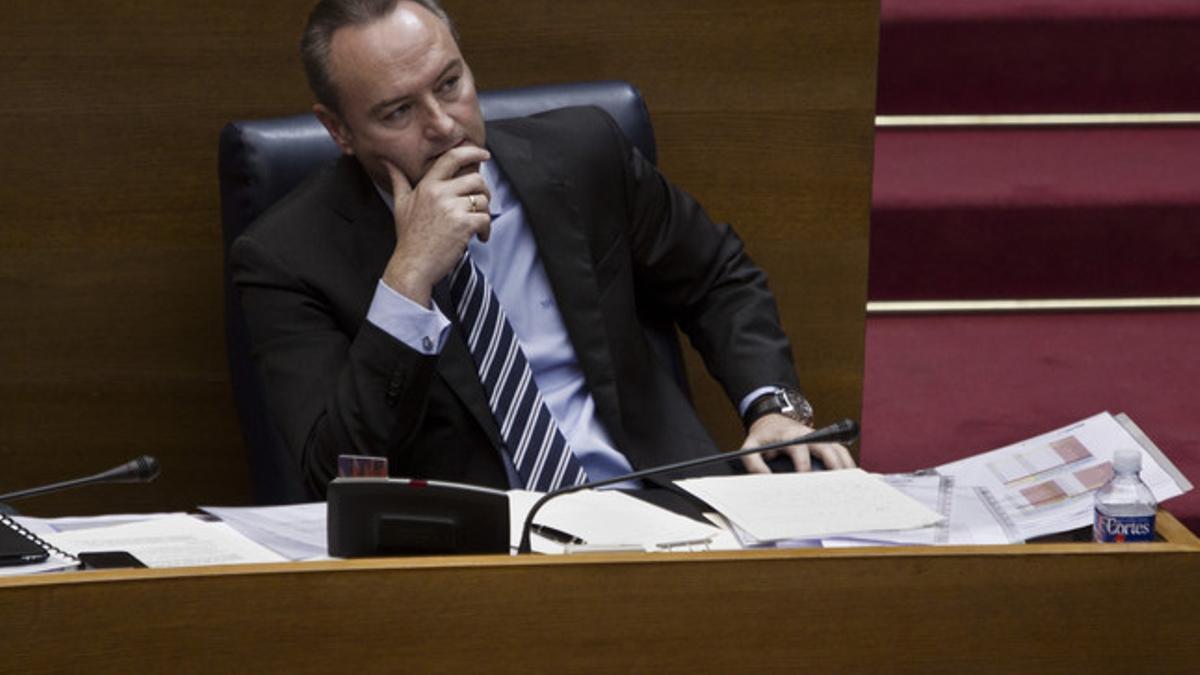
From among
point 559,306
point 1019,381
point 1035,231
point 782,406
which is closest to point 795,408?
point 782,406

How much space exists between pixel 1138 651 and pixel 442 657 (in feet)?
0.90

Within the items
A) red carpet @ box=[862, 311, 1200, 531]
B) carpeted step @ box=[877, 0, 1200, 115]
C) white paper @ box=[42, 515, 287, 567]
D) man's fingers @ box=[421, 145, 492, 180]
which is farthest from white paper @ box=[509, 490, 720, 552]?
carpeted step @ box=[877, 0, 1200, 115]

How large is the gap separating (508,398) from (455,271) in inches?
3.2

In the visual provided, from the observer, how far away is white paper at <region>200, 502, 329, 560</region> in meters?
0.87

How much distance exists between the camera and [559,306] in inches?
45.9

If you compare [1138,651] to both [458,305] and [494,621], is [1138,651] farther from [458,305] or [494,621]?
[458,305]

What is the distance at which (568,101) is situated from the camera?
4.16 feet

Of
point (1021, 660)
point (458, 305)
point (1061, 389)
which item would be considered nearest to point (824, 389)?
point (1061, 389)

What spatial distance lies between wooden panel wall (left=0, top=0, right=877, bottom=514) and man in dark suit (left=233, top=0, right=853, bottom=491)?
150 millimetres

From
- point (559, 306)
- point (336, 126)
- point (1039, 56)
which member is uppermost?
point (1039, 56)

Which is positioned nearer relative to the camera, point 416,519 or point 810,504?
point 416,519

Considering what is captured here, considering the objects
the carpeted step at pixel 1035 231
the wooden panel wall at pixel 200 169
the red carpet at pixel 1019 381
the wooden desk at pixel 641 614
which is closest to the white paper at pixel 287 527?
the wooden desk at pixel 641 614

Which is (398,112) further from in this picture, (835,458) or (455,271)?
(835,458)

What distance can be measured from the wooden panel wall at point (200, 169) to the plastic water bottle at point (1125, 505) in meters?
0.56
